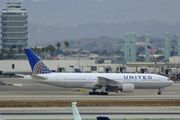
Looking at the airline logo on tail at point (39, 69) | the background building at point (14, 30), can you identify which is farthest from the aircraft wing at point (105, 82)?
the background building at point (14, 30)

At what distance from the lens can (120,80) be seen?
4622cm

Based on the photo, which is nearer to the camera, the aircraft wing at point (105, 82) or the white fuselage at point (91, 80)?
the white fuselage at point (91, 80)

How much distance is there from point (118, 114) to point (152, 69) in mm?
76169

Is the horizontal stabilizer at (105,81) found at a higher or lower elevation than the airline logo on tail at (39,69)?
lower

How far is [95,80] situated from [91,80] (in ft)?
2.13

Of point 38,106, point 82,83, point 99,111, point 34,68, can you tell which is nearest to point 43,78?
point 34,68

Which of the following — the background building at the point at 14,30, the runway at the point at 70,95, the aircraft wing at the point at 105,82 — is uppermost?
the background building at the point at 14,30

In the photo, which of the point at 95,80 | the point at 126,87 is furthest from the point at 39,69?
the point at 126,87

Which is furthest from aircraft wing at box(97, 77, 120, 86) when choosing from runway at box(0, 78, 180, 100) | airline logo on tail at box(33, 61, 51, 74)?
airline logo on tail at box(33, 61, 51, 74)

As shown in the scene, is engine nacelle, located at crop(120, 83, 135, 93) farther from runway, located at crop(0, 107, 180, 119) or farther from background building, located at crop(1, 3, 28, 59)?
background building, located at crop(1, 3, 28, 59)

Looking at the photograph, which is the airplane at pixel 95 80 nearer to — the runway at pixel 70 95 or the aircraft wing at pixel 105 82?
the aircraft wing at pixel 105 82

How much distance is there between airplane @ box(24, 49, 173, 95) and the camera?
44500 millimetres

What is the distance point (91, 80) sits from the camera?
149ft

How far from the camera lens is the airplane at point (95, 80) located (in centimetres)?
4450
